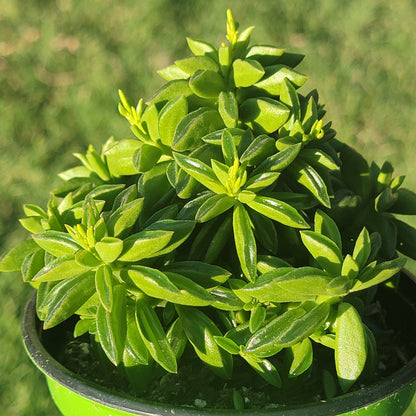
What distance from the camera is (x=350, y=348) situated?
2.49 ft

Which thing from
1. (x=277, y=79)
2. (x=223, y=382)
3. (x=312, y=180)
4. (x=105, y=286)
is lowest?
(x=223, y=382)

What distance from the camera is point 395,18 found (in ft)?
9.61

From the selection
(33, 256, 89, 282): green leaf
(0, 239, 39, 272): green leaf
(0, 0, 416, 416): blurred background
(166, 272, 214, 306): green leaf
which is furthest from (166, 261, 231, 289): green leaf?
(0, 0, 416, 416): blurred background

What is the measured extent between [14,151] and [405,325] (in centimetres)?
200

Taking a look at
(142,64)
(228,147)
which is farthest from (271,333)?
(142,64)

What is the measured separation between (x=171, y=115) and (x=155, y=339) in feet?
1.05

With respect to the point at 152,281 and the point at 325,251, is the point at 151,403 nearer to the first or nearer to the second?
the point at 152,281

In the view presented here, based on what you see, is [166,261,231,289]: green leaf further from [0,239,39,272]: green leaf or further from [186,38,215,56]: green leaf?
[186,38,215,56]: green leaf

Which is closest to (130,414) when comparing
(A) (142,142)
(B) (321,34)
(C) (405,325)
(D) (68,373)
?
(D) (68,373)

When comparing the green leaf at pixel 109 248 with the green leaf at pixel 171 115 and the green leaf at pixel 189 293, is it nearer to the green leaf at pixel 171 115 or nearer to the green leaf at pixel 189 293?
the green leaf at pixel 189 293

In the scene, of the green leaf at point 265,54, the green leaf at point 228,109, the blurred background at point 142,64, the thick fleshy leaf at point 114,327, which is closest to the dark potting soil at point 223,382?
the thick fleshy leaf at point 114,327

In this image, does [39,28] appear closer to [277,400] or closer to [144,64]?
[144,64]

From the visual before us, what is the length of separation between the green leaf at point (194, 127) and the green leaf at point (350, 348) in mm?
326

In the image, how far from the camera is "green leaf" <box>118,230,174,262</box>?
72 cm
